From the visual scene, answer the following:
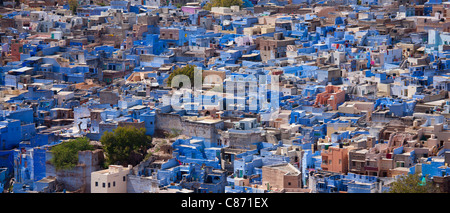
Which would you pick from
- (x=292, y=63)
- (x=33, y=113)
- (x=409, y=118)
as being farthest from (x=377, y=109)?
(x=33, y=113)

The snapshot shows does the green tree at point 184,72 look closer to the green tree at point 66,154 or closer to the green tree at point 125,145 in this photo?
the green tree at point 125,145

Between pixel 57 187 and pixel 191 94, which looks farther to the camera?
pixel 191 94

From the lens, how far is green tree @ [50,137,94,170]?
20.2 m

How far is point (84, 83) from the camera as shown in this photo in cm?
3077

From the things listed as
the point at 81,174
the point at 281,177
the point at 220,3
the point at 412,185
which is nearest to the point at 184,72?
the point at 81,174

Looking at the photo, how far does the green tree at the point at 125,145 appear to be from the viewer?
68.1 ft

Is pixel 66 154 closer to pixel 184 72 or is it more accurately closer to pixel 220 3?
pixel 184 72

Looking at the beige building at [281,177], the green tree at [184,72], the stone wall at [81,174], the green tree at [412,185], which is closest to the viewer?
the green tree at [412,185]

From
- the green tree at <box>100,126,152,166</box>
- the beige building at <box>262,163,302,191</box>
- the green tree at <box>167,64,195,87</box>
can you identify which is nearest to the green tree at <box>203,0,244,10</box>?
the green tree at <box>167,64,195,87</box>

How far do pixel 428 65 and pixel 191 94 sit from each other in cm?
847

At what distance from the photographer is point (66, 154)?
20297mm

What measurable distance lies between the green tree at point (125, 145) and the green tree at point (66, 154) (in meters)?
0.60

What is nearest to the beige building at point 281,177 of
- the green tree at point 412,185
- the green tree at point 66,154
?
the green tree at point 412,185
